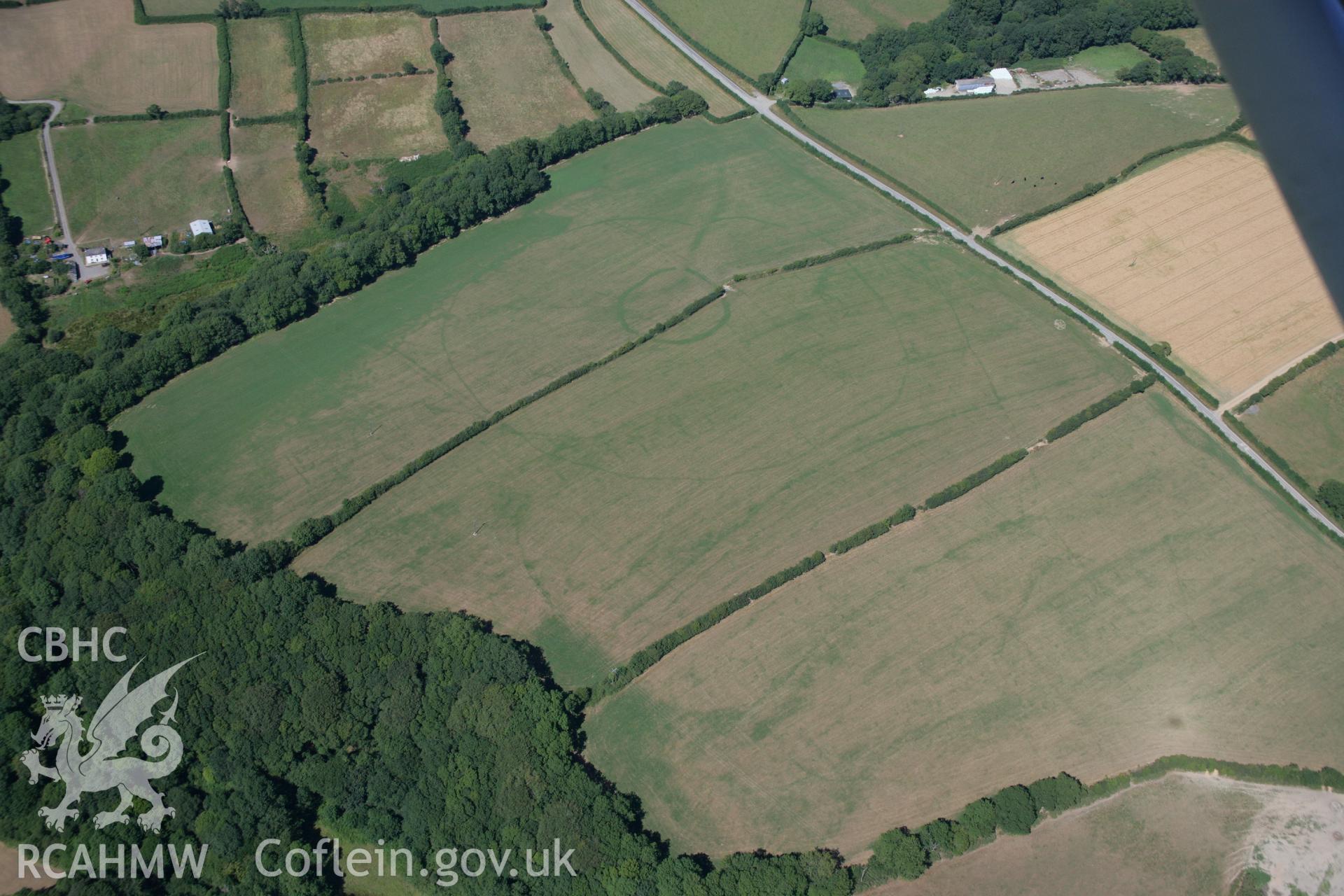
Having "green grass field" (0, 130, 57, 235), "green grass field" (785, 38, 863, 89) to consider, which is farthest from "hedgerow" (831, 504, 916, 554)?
"green grass field" (0, 130, 57, 235)

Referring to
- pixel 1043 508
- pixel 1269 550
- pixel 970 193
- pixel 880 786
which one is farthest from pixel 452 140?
pixel 1269 550

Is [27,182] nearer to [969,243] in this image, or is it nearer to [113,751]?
[113,751]

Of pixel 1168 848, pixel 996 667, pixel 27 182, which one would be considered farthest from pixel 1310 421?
pixel 27 182

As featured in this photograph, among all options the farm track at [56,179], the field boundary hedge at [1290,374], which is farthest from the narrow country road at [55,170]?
the field boundary hedge at [1290,374]

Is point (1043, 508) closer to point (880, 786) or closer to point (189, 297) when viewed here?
point (880, 786)

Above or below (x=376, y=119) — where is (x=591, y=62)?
above
